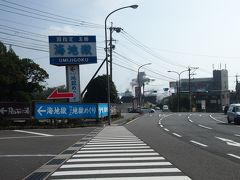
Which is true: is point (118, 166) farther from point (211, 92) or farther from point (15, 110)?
point (211, 92)

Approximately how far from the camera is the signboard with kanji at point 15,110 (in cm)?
3319

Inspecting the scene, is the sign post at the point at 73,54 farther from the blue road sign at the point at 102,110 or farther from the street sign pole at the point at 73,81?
the blue road sign at the point at 102,110

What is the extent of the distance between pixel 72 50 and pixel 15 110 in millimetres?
7950

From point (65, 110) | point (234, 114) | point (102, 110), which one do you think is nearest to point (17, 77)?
point (102, 110)

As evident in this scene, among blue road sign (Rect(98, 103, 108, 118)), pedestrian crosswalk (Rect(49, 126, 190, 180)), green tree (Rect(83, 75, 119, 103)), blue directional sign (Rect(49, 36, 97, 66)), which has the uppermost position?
blue directional sign (Rect(49, 36, 97, 66))

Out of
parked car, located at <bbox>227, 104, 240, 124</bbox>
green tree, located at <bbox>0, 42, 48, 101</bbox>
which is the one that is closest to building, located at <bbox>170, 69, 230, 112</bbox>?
green tree, located at <bbox>0, 42, 48, 101</bbox>

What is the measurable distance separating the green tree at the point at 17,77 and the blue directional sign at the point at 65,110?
3034 cm

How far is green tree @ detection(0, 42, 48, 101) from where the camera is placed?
64625 millimetres

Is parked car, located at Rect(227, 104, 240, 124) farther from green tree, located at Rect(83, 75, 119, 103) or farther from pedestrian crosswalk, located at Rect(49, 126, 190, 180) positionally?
green tree, located at Rect(83, 75, 119, 103)

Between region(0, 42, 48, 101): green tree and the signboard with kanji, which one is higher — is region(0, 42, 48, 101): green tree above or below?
above

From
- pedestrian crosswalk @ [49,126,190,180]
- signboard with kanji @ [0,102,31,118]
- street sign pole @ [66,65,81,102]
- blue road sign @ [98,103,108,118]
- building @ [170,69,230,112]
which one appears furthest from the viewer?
building @ [170,69,230,112]

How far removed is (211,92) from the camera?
130m

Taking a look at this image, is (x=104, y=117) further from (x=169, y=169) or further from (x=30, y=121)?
(x=169, y=169)

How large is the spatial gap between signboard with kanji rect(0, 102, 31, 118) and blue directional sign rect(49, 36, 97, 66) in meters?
5.90
